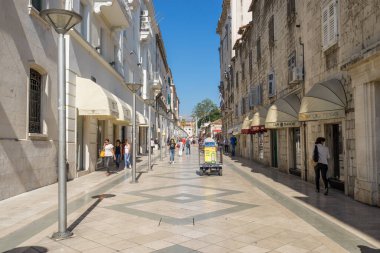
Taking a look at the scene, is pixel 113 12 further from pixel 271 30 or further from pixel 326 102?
pixel 326 102

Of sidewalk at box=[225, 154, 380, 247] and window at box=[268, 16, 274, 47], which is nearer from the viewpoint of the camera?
sidewalk at box=[225, 154, 380, 247]

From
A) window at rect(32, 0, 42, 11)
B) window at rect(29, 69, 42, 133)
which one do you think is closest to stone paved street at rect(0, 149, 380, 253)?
window at rect(29, 69, 42, 133)

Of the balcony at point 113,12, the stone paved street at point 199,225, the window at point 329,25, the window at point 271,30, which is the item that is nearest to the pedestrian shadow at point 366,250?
the stone paved street at point 199,225

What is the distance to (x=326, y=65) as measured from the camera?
445 inches

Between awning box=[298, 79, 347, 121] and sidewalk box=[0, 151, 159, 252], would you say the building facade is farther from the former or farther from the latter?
awning box=[298, 79, 347, 121]

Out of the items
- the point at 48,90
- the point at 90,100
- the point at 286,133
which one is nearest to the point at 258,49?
the point at 286,133

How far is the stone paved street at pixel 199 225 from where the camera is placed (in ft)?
17.7

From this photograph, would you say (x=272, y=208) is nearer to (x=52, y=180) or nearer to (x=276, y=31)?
(x=52, y=180)

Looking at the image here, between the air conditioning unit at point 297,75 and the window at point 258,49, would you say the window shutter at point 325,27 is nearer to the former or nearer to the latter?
the air conditioning unit at point 297,75

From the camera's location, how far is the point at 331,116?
384 inches

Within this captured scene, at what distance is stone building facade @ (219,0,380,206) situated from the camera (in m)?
8.52

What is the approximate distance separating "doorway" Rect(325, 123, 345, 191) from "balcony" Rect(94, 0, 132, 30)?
12402 millimetres

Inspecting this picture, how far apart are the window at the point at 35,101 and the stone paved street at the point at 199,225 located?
246 cm

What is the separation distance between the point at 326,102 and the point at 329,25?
8.52 ft
